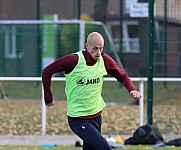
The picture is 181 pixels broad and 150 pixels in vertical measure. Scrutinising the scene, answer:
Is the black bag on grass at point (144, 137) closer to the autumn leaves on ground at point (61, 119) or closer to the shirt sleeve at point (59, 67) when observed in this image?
the autumn leaves on ground at point (61, 119)

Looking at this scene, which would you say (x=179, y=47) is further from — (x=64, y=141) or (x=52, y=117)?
(x=64, y=141)

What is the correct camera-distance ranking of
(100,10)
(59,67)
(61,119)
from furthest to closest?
1. (100,10)
2. (61,119)
3. (59,67)

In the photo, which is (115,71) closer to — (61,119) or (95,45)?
(95,45)

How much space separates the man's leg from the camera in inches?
310

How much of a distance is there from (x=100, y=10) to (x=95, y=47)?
61.0 ft

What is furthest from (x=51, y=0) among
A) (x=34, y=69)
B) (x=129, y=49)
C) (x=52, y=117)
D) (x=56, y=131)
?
(x=56, y=131)

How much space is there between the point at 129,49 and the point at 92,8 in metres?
2.21

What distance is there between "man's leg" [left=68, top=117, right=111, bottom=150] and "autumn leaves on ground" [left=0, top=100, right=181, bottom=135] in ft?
18.8

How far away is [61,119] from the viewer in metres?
16.3

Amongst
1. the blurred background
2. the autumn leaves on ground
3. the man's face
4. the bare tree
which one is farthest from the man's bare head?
the bare tree

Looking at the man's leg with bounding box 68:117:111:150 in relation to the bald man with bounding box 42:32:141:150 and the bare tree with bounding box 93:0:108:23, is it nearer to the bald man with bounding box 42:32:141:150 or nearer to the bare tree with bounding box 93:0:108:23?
the bald man with bounding box 42:32:141:150

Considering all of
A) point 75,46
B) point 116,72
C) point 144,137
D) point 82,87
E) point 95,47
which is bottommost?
point 144,137

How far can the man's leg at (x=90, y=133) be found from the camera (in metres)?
7.88

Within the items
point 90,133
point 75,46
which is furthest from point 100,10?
point 90,133
